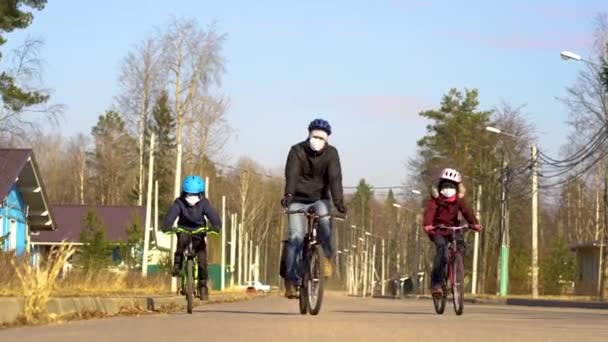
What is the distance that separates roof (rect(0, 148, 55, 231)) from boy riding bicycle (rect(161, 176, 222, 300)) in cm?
2455

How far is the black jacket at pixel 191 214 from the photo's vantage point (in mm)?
15648

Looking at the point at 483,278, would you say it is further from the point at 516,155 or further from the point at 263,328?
the point at 263,328

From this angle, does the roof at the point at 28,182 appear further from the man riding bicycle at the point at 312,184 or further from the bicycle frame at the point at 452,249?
the man riding bicycle at the point at 312,184

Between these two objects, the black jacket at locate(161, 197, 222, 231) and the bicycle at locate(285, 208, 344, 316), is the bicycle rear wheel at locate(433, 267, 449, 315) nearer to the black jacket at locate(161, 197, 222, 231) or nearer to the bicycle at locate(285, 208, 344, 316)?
the bicycle at locate(285, 208, 344, 316)

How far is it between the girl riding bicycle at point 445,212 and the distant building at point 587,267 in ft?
176

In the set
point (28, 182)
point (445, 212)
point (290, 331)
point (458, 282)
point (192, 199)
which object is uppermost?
point (28, 182)

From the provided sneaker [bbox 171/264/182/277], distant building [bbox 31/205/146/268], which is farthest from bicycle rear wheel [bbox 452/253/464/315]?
distant building [bbox 31/205/146/268]

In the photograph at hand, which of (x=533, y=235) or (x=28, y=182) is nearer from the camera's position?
(x=28, y=182)

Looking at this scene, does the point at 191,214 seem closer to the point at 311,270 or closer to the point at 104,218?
the point at 311,270

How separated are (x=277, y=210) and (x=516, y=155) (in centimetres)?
4994

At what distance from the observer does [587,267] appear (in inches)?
3086

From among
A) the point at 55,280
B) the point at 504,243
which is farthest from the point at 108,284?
the point at 504,243

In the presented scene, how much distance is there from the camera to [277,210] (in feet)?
Answer: 405

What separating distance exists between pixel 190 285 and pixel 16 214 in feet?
104
